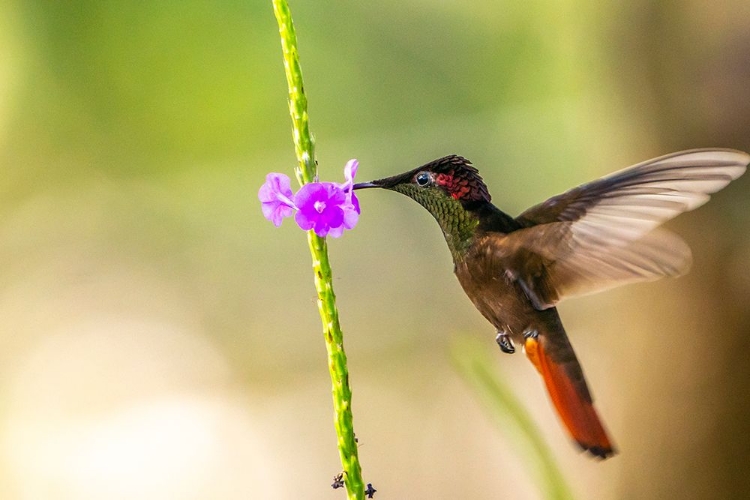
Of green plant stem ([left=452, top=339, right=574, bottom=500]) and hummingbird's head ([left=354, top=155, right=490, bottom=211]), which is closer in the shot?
green plant stem ([left=452, top=339, right=574, bottom=500])

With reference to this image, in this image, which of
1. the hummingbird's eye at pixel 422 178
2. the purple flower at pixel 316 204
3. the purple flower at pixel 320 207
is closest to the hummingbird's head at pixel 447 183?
the hummingbird's eye at pixel 422 178

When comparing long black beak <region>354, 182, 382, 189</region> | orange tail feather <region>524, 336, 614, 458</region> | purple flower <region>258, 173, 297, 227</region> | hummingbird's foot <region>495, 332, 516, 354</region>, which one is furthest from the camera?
hummingbird's foot <region>495, 332, 516, 354</region>

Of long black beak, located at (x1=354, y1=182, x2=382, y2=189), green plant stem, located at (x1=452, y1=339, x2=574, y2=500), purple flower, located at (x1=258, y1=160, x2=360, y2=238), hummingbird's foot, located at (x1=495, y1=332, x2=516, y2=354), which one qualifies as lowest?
green plant stem, located at (x1=452, y1=339, x2=574, y2=500)

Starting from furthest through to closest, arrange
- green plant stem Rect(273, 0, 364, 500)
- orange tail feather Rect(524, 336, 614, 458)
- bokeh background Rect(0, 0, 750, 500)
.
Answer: bokeh background Rect(0, 0, 750, 500) → orange tail feather Rect(524, 336, 614, 458) → green plant stem Rect(273, 0, 364, 500)

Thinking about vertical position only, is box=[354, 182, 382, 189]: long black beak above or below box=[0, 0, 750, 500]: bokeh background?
below

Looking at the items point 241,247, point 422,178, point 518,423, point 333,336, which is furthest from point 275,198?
point 241,247

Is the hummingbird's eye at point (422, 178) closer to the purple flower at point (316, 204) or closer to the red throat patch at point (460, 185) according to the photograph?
the red throat patch at point (460, 185)

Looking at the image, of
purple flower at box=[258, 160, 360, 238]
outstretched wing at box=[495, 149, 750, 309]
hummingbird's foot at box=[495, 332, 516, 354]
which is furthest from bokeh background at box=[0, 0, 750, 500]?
purple flower at box=[258, 160, 360, 238]

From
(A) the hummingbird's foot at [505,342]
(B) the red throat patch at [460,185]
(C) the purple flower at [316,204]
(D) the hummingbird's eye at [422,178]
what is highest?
(D) the hummingbird's eye at [422,178]

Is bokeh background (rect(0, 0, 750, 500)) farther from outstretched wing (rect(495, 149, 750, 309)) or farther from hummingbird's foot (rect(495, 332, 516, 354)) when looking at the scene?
outstretched wing (rect(495, 149, 750, 309))

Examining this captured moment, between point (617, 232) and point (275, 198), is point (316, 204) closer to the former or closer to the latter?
point (275, 198)
